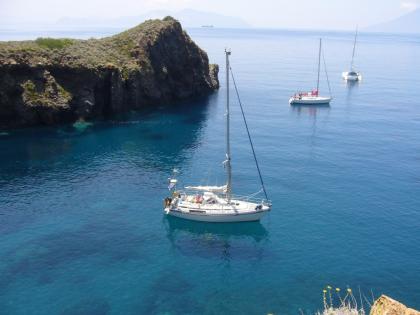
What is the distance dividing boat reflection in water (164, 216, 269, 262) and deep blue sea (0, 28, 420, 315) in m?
0.26

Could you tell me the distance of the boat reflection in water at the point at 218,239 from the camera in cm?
5662

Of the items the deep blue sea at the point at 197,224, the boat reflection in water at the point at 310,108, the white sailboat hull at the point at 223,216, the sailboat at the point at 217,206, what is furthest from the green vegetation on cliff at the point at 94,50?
the white sailboat hull at the point at 223,216

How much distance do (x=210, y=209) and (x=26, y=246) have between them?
83.5ft

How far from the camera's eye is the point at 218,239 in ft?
198

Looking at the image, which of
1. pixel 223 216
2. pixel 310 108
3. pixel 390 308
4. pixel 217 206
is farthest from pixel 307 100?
pixel 390 308

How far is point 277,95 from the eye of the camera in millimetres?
159500

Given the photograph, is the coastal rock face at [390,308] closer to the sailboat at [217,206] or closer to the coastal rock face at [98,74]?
the sailboat at [217,206]

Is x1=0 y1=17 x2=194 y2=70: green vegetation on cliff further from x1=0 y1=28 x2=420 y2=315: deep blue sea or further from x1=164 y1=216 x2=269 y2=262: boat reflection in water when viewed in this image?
x1=164 y1=216 x2=269 y2=262: boat reflection in water

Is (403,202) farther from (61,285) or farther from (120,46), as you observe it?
(120,46)

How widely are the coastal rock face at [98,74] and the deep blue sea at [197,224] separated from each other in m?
6.87

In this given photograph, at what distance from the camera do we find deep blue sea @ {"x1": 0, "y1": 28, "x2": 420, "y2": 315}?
1892 inches

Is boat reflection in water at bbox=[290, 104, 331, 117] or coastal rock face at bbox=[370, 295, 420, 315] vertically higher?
coastal rock face at bbox=[370, 295, 420, 315]

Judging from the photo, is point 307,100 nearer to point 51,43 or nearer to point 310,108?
point 310,108

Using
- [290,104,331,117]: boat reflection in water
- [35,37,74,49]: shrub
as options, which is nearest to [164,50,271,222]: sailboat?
[290,104,331,117]: boat reflection in water
